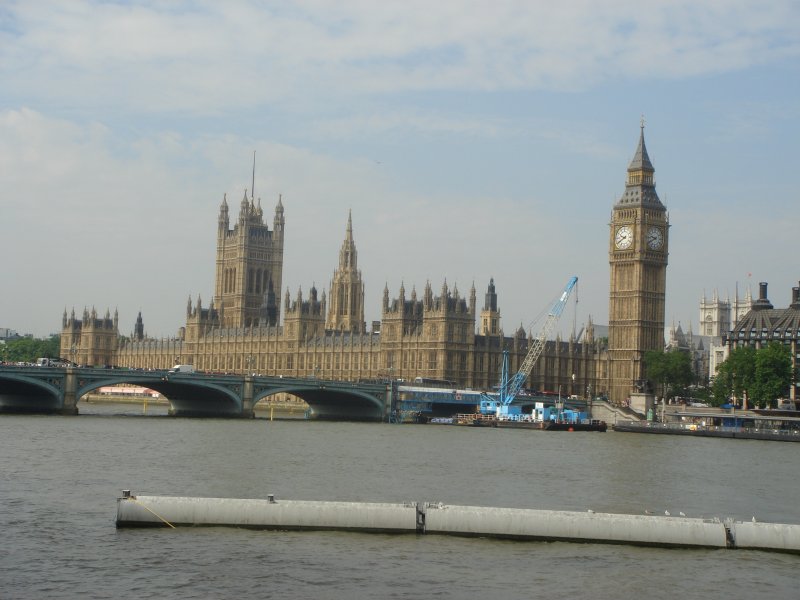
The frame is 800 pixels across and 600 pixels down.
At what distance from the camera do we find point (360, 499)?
1708 inches

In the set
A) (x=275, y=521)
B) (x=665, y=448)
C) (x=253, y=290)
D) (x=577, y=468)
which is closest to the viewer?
(x=275, y=521)

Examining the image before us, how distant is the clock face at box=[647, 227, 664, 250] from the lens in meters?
139

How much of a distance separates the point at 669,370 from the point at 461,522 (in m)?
99.7

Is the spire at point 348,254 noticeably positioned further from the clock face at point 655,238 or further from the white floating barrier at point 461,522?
the white floating barrier at point 461,522

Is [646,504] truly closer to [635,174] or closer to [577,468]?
[577,468]

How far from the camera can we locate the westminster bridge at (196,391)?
309ft

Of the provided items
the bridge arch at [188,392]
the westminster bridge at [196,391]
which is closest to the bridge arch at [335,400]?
the westminster bridge at [196,391]

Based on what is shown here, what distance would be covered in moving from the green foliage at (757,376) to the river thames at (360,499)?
3315cm

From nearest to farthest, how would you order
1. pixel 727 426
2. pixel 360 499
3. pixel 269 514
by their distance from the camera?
pixel 269 514 → pixel 360 499 → pixel 727 426

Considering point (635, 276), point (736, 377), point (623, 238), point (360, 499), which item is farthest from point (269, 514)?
point (623, 238)

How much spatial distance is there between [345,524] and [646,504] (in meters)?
14.5

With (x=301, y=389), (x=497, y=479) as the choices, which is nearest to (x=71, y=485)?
(x=497, y=479)

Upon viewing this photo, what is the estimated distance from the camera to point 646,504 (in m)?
45.9

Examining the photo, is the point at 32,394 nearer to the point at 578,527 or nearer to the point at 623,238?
the point at 623,238
